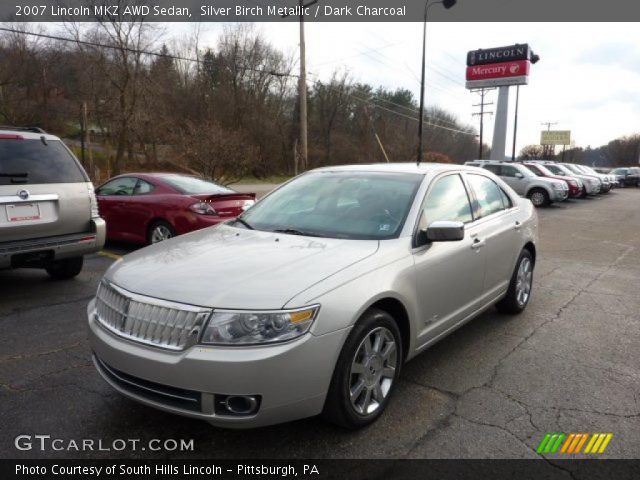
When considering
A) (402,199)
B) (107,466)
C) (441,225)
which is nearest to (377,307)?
(441,225)

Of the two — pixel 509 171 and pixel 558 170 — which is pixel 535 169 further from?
pixel 558 170

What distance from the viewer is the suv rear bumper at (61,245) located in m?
4.86

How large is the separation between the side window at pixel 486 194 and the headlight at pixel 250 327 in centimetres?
Answer: 250

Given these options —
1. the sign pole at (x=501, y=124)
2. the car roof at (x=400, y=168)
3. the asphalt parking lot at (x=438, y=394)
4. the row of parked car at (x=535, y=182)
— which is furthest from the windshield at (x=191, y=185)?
the sign pole at (x=501, y=124)

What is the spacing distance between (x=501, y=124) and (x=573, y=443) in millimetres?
33093

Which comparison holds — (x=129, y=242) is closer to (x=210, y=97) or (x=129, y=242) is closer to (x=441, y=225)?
(x=441, y=225)

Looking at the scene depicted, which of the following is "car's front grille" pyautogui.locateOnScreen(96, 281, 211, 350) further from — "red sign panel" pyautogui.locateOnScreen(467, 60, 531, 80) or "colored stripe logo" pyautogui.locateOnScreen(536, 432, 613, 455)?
"red sign panel" pyautogui.locateOnScreen(467, 60, 531, 80)

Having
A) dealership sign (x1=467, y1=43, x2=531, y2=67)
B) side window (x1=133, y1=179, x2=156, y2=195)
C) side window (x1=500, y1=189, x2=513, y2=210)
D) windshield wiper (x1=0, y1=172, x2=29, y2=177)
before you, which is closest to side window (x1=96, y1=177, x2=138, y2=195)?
side window (x1=133, y1=179, x2=156, y2=195)

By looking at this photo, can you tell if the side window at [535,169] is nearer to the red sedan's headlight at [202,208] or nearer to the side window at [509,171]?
the side window at [509,171]

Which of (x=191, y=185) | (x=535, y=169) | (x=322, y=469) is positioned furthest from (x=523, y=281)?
(x=535, y=169)

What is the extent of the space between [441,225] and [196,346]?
1765 mm

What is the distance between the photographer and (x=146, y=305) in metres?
2.55

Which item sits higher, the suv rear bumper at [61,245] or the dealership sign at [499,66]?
the dealership sign at [499,66]

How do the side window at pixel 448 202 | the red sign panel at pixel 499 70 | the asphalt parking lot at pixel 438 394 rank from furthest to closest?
the red sign panel at pixel 499 70
the side window at pixel 448 202
the asphalt parking lot at pixel 438 394
